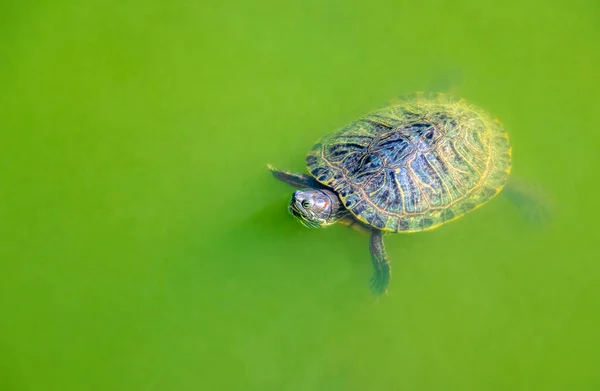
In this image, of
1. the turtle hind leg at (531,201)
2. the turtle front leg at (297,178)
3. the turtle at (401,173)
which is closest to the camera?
the turtle at (401,173)

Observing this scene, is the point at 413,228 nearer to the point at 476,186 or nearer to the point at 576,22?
the point at 476,186

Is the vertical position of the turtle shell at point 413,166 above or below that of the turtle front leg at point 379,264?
above

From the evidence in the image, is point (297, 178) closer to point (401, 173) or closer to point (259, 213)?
point (259, 213)

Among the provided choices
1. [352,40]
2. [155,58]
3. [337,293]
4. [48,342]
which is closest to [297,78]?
[352,40]

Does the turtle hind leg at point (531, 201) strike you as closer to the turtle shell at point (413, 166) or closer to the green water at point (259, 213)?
the green water at point (259, 213)

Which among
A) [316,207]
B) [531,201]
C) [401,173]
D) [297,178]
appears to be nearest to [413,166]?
[401,173]

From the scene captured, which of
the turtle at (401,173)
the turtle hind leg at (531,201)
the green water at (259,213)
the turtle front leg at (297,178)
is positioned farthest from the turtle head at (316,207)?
the turtle hind leg at (531,201)

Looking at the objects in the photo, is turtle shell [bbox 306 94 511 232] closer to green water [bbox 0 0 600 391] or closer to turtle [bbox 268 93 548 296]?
turtle [bbox 268 93 548 296]
